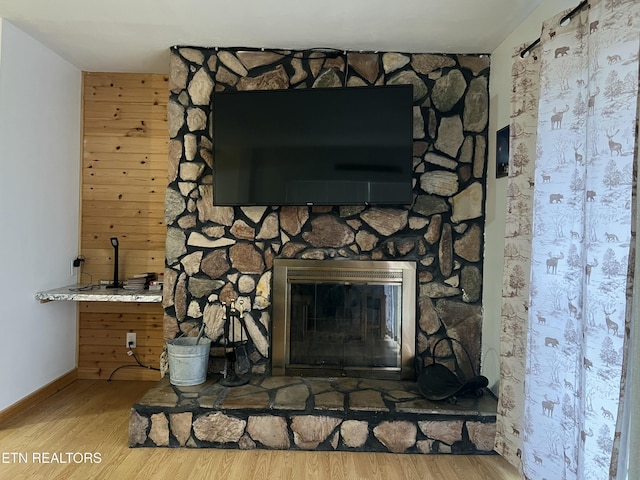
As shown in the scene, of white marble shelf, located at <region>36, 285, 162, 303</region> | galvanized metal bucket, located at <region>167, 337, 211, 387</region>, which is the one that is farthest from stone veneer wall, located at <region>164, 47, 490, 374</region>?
galvanized metal bucket, located at <region>167, 337, 211, 387</region>

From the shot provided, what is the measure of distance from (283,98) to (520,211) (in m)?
1.59

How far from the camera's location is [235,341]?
110 inches

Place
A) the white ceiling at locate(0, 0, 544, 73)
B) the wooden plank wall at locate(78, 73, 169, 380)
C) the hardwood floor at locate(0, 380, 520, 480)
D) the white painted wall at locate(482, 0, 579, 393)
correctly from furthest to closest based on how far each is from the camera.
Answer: the wooden plank wall at locate(78, 73, 169, 380)
the white painted wall at locate(482, 0, 579, 393)
the white ceiling at locate(0, 0, 544, 73)
the hardwood floor at locate(0, 380, 520, 480)

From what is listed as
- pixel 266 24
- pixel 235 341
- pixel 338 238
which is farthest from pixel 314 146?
pixel 235 341

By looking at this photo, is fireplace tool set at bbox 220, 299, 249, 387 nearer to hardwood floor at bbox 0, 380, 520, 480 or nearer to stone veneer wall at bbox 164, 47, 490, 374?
stone veneer wall at bbox 164, 47, 490, 374

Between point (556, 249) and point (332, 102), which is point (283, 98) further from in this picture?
point (556, 249)

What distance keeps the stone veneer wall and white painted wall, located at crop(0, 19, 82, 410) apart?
0.91 metres

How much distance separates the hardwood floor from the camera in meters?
2.06

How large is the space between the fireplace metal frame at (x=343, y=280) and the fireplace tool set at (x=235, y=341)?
204 millimetres

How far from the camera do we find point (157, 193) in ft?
10.8

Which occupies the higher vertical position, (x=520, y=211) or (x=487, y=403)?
(x=520, y=211)

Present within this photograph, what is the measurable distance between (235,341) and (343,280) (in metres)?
0.85

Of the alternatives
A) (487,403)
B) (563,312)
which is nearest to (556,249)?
(563,312)

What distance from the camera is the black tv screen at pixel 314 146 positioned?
258cm
